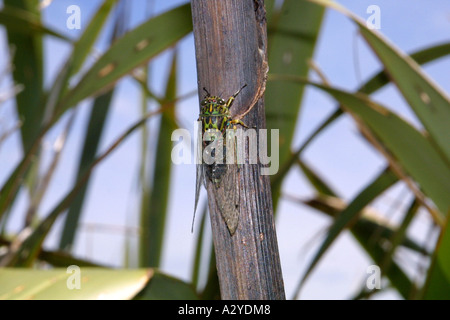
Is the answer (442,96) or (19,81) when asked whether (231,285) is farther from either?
(19,81)

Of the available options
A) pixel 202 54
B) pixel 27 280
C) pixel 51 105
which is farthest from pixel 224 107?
pixel 51 105

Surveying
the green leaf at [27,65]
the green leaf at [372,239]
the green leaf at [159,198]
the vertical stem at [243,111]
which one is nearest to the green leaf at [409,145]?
the vertical stem at [243,111]

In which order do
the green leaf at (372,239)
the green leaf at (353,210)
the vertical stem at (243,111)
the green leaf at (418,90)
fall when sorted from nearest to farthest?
the vertical stem at (243,111) < the green leaf at (418,90) < the green leaf at (353,210) < the green leaf at (372,239)

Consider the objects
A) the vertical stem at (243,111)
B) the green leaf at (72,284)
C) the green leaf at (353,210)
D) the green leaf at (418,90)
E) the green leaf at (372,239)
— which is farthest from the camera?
the green leaf at (372,239)

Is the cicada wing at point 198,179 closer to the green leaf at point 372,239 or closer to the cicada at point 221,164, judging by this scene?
the cicada at point 221,164

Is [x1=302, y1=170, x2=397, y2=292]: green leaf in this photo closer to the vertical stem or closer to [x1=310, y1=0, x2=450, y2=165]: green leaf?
[x1=310, y1=0, x2=450, y2=165]: green leaf

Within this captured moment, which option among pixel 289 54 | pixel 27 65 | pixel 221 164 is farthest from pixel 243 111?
pixel 27 65

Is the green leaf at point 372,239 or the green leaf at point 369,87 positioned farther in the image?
the green leaf at point 372,239
